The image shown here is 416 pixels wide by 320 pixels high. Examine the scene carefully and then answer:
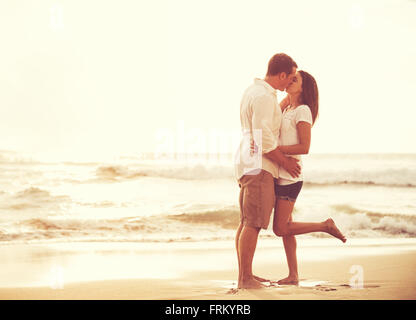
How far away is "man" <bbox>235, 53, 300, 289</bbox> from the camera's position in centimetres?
287

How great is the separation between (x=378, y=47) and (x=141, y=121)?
4.75 meters

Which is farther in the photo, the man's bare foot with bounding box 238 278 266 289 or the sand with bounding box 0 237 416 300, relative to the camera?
the sand with bounding box 0 237 416 300

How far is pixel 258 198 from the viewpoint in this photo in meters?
2.91

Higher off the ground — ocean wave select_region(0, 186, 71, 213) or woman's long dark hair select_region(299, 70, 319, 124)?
woman's long dark hair select_region(299, 70, 319, 124)

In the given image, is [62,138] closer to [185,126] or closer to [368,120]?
[185,126]

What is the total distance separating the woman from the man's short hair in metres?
0.10

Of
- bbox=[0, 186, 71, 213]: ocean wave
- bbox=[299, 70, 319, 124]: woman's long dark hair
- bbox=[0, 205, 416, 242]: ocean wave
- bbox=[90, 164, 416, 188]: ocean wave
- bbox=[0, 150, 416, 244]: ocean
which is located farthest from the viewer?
bbox=[90, 164, 416, 188]: ocean wave

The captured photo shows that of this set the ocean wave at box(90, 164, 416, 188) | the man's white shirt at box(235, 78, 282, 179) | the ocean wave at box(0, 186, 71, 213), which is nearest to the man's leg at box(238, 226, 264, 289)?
the man's white shirt at box(235, 78, 282, 179)

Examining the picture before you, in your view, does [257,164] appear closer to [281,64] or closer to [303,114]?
[303,114]

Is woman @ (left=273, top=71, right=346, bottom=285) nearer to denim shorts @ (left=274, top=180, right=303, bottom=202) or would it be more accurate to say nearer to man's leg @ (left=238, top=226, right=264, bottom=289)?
denim shorts @ (left=274, top=180, right=303, bottom=202)

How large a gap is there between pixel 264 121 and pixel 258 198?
1.40ft

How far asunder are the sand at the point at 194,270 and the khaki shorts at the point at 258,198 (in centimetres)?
39

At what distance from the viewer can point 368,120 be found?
1016 cm

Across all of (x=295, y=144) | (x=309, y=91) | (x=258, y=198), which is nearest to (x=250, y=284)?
(x=258, y=198)
